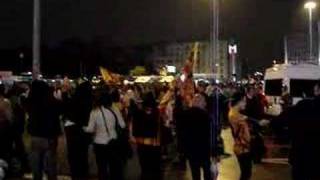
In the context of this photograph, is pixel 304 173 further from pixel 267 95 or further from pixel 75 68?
pixel 75 68

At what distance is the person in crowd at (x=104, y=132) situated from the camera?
12.3m

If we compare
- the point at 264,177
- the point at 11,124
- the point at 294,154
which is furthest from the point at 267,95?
the point at 294,154

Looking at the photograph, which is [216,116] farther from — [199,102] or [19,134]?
[199,102]

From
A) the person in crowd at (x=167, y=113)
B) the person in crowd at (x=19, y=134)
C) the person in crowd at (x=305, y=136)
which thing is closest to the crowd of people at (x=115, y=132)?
the person in crowd at (x=19, y=134)

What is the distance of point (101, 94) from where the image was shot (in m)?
12.8

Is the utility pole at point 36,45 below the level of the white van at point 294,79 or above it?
→ above

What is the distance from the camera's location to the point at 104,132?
40.4 feet

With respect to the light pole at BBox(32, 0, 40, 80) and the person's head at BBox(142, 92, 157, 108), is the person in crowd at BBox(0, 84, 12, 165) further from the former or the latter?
the light pole at BBox(32, 0, 40, 80)

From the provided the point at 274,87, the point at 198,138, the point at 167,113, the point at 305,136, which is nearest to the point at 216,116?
the point at 167,113

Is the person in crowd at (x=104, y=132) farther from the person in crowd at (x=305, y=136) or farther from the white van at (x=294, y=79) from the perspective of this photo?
the white van at (x=294, y=79)

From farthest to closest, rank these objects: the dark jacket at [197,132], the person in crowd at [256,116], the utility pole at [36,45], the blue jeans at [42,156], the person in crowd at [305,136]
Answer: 1. the utility pole at [36,45]
2. the person in crowd at [256,116]
3. the blue jeans at [42,156]
4. the dark jacket at [197,132]
5. the person in crowd at [305,136]

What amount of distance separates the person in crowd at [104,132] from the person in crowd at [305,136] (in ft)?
12.4

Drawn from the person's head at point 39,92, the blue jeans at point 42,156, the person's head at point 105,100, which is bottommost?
the blue jeans at point 42,156

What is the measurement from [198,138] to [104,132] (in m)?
1.53
